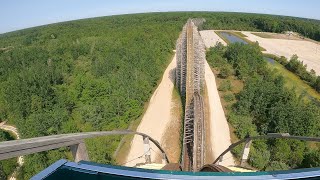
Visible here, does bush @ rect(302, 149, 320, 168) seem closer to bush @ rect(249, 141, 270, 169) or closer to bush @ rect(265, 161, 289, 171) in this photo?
bush @ rect(265, 161, 289, 171)

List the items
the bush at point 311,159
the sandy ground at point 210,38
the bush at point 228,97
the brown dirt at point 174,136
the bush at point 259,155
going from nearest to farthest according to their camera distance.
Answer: the bush at point 311,159, the bush at point 259,155, the brown dirt at point 174,136, the bush at point 228,97, the sandy ground at point 210,38

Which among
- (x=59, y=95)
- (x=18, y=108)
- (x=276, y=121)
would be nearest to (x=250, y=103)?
(x=276, y=121)

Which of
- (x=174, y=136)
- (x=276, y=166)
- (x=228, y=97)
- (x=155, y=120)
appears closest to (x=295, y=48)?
(x=228, y=97)

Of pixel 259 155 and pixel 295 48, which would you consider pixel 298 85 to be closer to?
pixel 259 155

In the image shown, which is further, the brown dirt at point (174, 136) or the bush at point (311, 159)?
the brown dirt at point (174, 136)

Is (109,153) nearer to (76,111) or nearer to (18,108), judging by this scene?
(76,111)

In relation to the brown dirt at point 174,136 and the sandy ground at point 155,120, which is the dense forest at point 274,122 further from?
the sandy ground at point 155,120

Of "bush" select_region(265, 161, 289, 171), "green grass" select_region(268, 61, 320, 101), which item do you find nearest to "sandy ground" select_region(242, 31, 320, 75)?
"green grass" select_region(268, 61, 320, 101)

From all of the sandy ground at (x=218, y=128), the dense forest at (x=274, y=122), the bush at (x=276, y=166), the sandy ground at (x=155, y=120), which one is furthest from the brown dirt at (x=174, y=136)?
the bush at (x=276, y=166)
